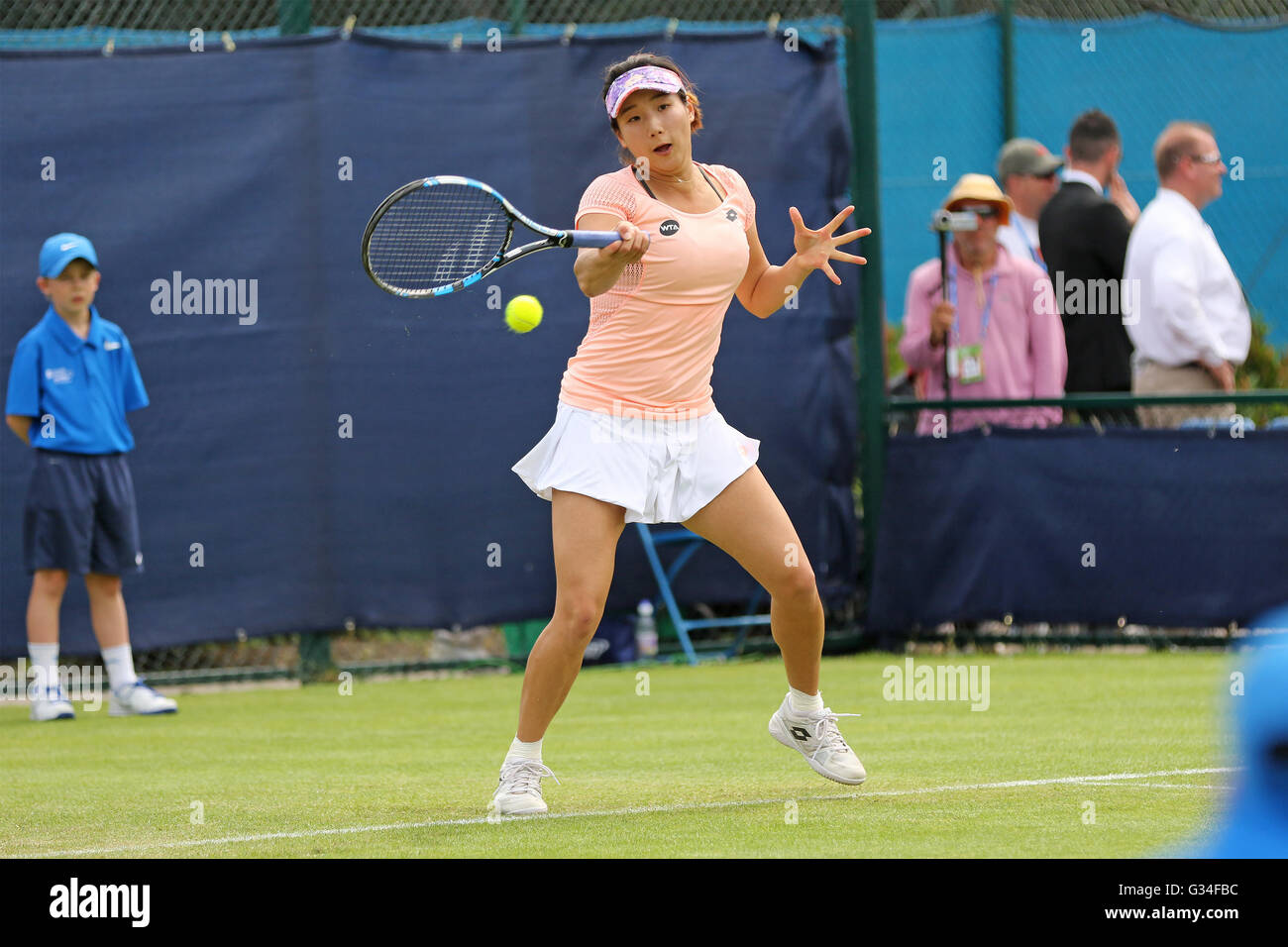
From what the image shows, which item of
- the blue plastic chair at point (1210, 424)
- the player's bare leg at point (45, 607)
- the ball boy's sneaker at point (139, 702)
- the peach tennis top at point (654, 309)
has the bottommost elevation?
the ball boy's sneaker at point (139, 702)

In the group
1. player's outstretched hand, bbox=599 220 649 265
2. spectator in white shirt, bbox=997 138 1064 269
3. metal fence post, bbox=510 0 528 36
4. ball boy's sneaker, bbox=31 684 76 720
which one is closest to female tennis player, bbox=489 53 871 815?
player's outstretched hand, bbox=599 220 649 265

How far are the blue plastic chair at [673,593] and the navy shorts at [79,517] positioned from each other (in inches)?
106

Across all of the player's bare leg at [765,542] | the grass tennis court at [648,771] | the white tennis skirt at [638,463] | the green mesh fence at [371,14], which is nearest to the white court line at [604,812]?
the grass tennis court at [648,771]

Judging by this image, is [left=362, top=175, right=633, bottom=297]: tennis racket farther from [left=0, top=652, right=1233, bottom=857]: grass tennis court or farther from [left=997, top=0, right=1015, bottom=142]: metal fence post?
[left=997, top=0, right=1015, bottom=142]: metal fence post

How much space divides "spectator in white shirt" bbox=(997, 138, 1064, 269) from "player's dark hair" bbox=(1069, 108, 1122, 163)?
0.48m

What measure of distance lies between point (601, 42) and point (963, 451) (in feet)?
9.27

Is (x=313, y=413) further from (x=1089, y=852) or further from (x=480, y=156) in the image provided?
(x=1089, y=852)

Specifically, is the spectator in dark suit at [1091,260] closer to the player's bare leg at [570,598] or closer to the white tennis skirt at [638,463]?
the white tennis skirt at [638,463]

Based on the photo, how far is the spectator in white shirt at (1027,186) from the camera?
10.5 m

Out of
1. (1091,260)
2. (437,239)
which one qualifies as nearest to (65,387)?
(437,239)

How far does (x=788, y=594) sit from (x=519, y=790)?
2.96 feet

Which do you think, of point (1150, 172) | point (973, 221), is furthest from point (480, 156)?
point (1150, 172)

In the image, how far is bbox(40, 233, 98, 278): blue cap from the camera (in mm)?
8281
